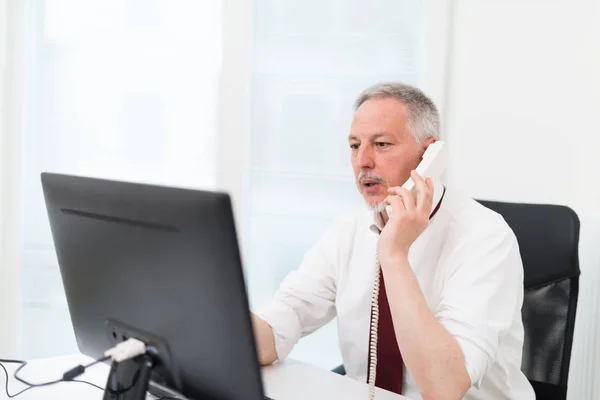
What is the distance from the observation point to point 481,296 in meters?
1.38

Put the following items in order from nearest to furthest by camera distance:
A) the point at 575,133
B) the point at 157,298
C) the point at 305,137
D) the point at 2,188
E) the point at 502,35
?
the point at 157,298 → the point at 575,133 → the point at 502,35 → the point at 305,137 → the point at 2,188

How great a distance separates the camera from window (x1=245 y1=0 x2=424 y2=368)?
8.04 ft

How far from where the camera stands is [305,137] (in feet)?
8.47

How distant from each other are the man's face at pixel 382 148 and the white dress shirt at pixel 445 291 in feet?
0.32

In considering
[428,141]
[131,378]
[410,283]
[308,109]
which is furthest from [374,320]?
[308,109]

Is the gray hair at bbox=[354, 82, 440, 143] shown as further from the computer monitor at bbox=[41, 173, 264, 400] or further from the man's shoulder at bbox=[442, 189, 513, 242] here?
the computer monitor at bbox=[41, 173, 264, 400]

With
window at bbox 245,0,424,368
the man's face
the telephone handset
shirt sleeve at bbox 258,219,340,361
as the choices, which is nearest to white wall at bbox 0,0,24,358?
window at bbox 245,0,424,368

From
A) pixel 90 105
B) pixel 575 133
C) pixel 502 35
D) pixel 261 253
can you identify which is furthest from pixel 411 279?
pixel 90 105

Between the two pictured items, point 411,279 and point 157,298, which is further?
point 411,279

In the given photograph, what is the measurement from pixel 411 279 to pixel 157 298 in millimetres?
591

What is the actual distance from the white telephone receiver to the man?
2 centimetres

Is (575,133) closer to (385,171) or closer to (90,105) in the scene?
(385,171)

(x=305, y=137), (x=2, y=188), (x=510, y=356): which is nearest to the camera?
(x=510, y=356)

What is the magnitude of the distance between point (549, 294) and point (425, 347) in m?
0.54
